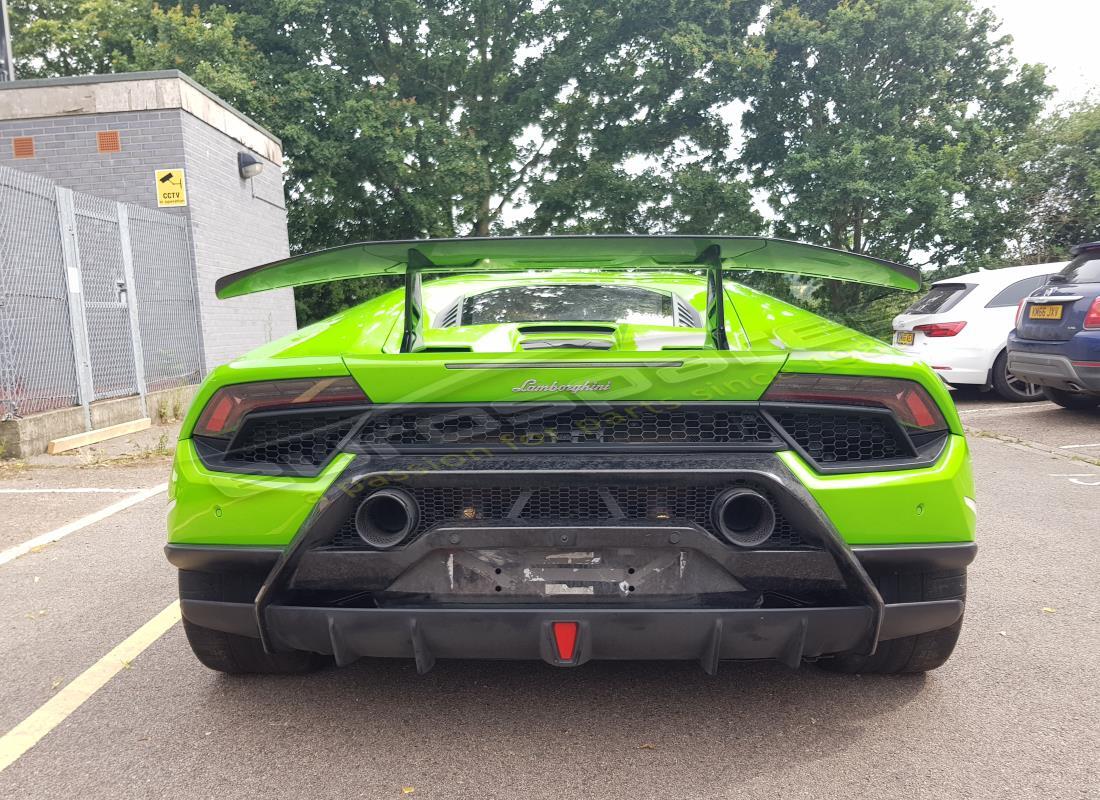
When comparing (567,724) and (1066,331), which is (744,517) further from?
(1066,331)

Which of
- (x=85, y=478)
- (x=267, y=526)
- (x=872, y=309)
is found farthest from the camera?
(x=872, y=309)

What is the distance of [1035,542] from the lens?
14.3 ft

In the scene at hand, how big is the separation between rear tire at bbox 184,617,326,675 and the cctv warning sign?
1014 cm

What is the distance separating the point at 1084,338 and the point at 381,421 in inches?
292

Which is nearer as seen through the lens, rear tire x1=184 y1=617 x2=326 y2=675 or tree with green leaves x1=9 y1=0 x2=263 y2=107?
rear tire x1=184 y1=617 x2=326 y2=675

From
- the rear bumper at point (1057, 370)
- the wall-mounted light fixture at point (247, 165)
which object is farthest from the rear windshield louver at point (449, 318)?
the wall-mounted light fixture at point (247, 165)

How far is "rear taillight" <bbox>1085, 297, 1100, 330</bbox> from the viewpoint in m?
7.50

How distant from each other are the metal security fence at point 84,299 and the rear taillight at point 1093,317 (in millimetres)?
9309

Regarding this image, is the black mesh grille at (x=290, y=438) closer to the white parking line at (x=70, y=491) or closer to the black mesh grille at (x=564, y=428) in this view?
the black mesh grille at (x=564, y=428)

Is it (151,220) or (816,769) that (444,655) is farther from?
(151,220)

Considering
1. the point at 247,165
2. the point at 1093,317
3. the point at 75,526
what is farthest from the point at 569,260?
the point at 247,165

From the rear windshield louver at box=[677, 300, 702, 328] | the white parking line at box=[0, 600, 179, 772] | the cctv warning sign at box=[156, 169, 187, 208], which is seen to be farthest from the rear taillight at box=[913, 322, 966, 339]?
the cctv warning sign at box=[156, 169, 187, 208]

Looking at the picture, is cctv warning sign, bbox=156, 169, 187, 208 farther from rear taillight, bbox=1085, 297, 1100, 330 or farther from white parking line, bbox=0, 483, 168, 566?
rear taillight, bbox=1085, 297, 1100, 330

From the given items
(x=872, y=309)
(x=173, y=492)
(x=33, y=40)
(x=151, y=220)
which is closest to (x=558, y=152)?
(x=872, y=309)
